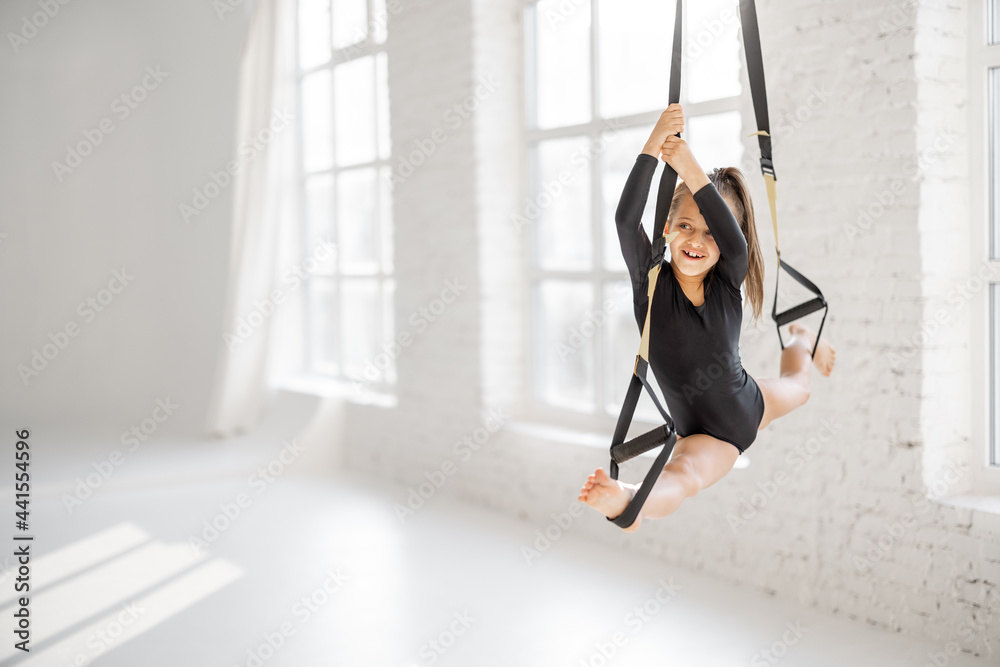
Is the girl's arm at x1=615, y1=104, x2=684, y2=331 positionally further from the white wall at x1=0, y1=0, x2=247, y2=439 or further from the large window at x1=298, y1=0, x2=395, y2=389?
the white wall at x1=0, y1=0, x2=247, y2=439

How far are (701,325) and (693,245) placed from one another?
148mm

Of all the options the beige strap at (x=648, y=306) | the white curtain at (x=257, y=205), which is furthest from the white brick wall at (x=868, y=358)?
the white curtain at (x=257, y=205)

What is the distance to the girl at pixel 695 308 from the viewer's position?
147cm

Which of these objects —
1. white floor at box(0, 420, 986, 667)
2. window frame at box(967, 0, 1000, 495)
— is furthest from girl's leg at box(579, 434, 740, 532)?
window frame at box(967, 0, 1000, 495)

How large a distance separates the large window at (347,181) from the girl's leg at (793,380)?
134 inches

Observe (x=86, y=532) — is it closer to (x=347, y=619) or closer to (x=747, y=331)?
(x=347, y=619)

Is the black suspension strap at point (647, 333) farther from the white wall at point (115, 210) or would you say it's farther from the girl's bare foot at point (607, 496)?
the white wall at point (115, 210)

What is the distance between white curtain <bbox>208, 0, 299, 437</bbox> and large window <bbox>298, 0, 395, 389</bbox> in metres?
0.15

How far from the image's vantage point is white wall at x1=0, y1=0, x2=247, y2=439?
6238mm

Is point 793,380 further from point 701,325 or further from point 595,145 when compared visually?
point 595,145

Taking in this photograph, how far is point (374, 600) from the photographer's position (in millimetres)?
3240

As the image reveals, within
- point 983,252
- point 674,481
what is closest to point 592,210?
point 983,252

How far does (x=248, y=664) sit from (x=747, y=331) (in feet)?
7.09

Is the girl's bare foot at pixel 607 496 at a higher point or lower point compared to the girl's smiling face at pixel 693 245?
lower
